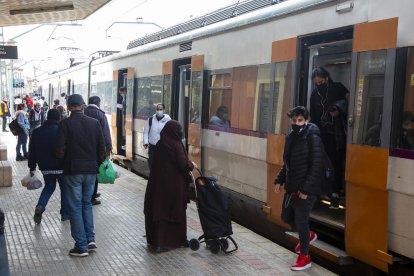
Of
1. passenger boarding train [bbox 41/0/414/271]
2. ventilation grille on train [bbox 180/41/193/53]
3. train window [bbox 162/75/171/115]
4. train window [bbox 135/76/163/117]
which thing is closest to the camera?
passenger boarding train [bbox 41/0/414/271]

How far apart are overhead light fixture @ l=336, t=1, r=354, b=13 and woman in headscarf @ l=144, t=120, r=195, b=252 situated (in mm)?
2061

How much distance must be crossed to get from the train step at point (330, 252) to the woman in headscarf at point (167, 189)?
1.36 m

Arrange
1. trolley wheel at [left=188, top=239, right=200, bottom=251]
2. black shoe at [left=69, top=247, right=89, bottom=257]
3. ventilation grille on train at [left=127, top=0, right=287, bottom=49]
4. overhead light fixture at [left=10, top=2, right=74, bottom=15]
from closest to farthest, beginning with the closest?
1. black shoe at [left=69, top=247, right=89, bottom=257]
2. trolley wheel at [left=188, top=239, right=200, bottom=251]
3. ventilation grille on train at [left=127, top=0, right=287, bottom=49]
4. overhead light fixture at [left=10, top=2, right=74, bottom=15]

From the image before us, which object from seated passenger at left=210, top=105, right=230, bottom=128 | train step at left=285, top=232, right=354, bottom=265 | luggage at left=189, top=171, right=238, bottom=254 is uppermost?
seated passenger at left=210, top=105, right=230, bottom=128

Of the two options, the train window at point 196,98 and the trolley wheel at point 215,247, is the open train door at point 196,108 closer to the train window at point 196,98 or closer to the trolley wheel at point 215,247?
the train window at point 196,98

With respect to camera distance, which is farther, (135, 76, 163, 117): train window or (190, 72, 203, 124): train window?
(135, 76, 163, 117): train window

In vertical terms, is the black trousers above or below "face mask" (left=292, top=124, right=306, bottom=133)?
below

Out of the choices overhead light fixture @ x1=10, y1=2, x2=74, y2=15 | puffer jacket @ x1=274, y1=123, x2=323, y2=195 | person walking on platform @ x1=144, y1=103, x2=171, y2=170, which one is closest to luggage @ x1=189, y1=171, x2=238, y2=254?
puffer jacket @ x1=274, y1=123, x2=323, y2=195

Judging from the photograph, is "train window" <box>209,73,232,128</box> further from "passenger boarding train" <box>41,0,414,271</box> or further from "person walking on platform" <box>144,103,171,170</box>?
"person walking on platform" <box>144,103,171,170</box>

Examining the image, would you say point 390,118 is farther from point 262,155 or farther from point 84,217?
point 84,217

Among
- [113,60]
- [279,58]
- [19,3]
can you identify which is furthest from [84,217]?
[113,60]

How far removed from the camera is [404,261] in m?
4.90

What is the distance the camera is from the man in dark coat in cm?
624

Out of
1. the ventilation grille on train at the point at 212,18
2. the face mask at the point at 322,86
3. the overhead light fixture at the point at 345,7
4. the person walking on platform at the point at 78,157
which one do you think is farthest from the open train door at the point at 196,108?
the overhead light fixture at the point at 345,7
